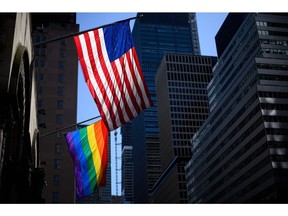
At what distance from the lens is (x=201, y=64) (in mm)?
177000

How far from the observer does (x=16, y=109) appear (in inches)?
499

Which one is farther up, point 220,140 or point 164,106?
point 164,106

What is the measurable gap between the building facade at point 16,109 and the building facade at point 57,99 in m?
53.3

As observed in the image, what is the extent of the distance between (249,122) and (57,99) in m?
41.5

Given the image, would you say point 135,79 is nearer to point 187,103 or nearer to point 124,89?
point 124,89

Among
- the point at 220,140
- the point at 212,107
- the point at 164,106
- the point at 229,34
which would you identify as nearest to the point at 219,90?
the point at 212,107

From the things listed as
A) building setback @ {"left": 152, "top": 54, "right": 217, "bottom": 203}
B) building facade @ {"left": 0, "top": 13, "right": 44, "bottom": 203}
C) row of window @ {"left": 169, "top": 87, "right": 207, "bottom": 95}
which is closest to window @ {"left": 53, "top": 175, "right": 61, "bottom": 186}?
building facade @ {"left": 0, "top": 13, "right": 44, "bottom": 203}

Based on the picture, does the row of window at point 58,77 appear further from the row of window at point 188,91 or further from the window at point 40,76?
the row of window at point 188,91

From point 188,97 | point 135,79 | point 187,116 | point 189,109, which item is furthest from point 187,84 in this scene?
point 135,79

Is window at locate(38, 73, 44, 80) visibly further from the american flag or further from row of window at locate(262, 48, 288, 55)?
the american flag

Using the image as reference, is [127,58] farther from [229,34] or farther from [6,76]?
[229,34]

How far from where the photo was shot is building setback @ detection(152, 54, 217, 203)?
16025 centimetres

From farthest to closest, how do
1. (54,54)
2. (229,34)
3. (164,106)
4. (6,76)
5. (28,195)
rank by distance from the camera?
(164,106)
(229,34)
(54,54)
(28,195)
(6,76)

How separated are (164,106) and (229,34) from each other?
55961 millimetres
